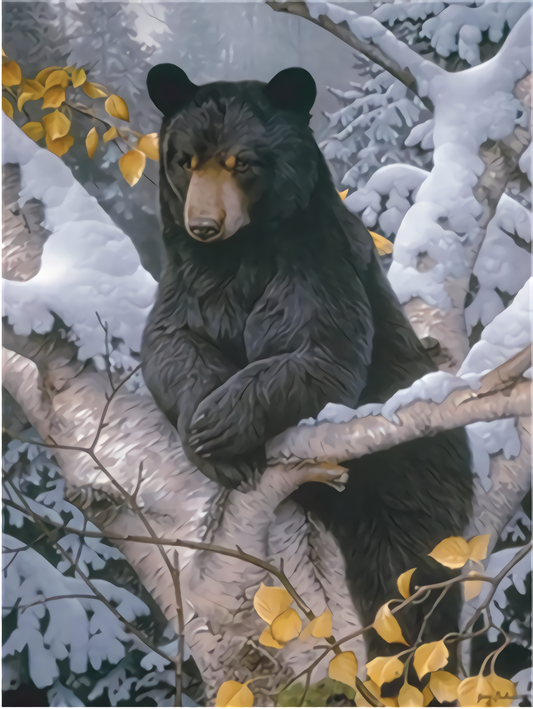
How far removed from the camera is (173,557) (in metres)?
1.10

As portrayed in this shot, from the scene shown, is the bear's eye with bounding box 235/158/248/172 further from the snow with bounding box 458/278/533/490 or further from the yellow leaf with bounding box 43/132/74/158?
the snow with bounding box 458/278/533/490

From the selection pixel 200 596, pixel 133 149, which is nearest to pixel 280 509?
pixel 200 596

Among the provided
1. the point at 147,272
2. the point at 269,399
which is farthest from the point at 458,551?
the point at 147,272

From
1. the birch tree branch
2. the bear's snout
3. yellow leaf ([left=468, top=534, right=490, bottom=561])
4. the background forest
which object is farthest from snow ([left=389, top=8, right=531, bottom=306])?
yellow leaf ([left=468, top=534, right=490, bottom=561])

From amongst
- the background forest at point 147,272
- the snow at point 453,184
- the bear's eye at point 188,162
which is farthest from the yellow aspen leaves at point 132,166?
the snow at point 453,184

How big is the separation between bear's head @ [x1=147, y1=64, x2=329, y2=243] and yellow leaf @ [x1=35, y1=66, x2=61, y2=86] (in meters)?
0.23

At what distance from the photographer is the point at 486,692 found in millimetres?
1059

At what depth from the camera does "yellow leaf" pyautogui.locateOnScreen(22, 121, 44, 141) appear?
1168mm

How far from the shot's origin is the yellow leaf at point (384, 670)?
1.04 meters

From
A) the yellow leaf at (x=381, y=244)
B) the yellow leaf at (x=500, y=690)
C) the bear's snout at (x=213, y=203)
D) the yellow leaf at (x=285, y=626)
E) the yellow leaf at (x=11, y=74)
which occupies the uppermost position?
the yellow leaf at (x=11, y=74)

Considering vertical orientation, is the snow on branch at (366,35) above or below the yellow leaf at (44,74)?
below

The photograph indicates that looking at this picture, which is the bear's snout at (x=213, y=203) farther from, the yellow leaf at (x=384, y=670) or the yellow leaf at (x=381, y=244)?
the yellow leaf at (x=384, y=670)

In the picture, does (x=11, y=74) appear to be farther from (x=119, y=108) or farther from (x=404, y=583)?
(x=404, y=583)

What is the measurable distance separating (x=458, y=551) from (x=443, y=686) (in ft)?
0.86
